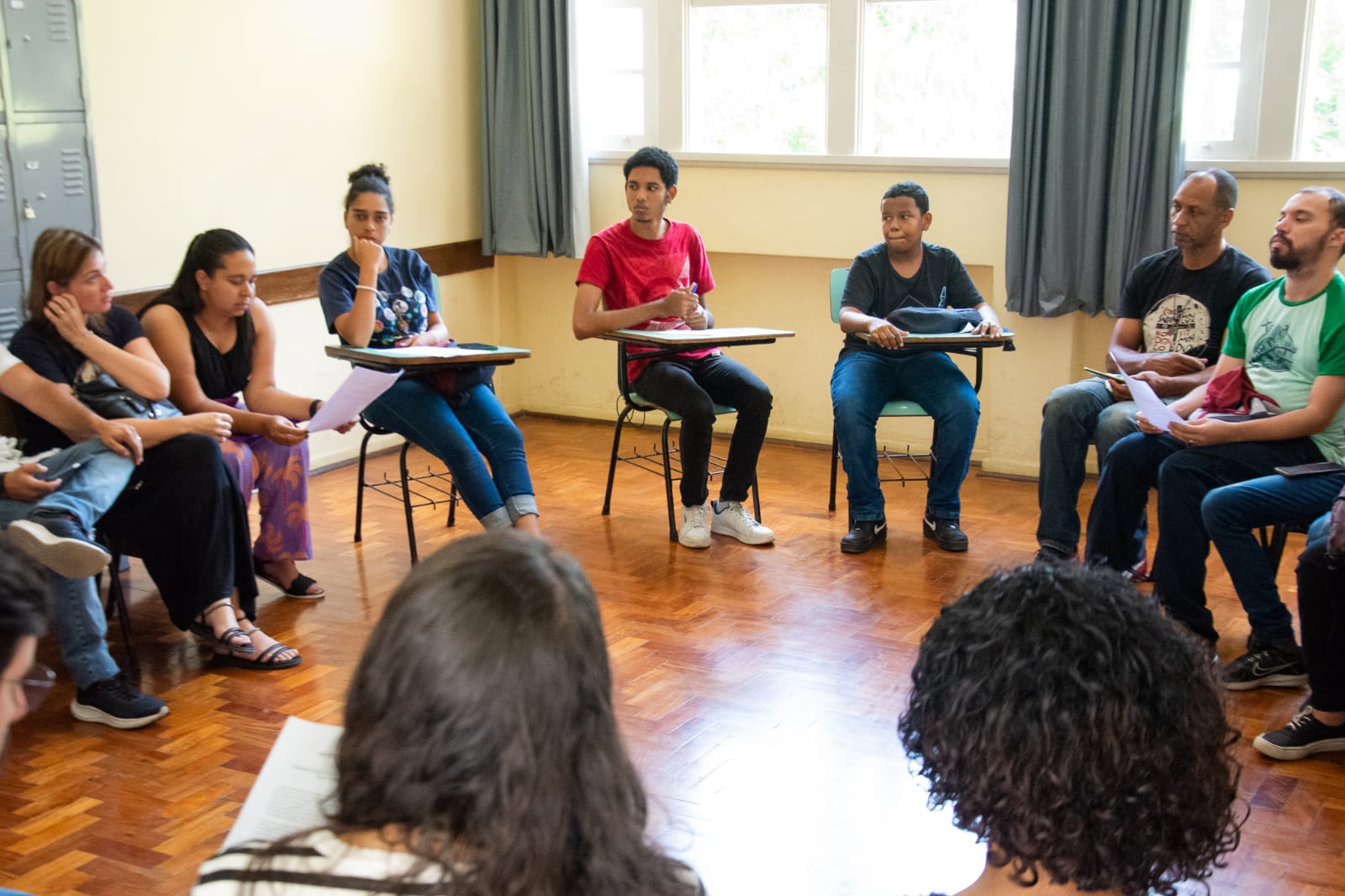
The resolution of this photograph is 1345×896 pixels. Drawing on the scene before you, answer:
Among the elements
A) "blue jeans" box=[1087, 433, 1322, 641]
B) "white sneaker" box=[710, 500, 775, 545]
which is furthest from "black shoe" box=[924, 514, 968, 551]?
"blue jeans" box=[1087, 433, 1322, 641]

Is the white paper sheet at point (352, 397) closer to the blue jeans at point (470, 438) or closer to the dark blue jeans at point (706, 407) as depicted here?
the blue jeans at point (470, 438)

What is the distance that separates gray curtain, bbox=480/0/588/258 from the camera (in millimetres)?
5586

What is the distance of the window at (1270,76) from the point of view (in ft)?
14.6

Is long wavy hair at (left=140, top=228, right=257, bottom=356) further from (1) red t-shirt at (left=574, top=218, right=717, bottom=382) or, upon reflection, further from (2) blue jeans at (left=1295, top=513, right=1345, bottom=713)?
(2) blue jeans at (left=1295, top=513, right=1345, bottom=713)

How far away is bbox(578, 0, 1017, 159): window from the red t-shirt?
1.21 metres

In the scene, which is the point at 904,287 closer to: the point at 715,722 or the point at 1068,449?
the point at 1068,449

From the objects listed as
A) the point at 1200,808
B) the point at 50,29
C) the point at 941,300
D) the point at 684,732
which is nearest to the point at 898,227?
the point at 941,300

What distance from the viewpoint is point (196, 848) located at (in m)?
2.42

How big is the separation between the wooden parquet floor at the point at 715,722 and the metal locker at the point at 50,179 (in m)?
1.14

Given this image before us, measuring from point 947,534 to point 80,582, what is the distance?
2.65 m

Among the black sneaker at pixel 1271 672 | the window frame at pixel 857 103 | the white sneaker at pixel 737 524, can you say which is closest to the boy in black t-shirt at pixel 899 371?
the white sneaker at pixel 737 524

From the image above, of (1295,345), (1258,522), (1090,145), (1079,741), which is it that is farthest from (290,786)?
(1090,145)

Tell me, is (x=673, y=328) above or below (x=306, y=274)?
below

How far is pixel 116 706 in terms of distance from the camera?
2.94m
